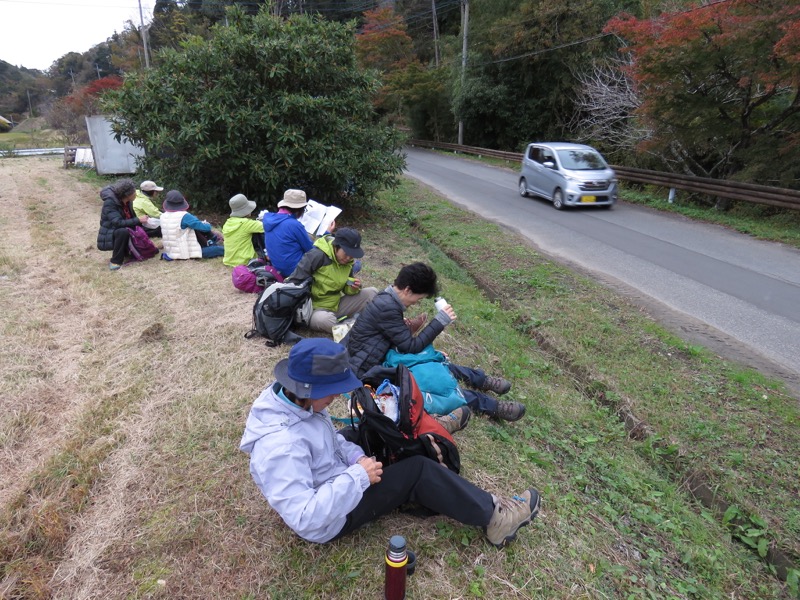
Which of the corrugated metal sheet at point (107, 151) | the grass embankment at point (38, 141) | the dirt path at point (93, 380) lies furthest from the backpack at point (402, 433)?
the grass embankment at point (38, 141)

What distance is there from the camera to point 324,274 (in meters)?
5.14

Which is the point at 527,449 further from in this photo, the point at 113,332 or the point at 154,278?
the point at 154,278

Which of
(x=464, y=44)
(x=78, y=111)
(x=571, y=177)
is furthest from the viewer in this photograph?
(x=78, y=111)

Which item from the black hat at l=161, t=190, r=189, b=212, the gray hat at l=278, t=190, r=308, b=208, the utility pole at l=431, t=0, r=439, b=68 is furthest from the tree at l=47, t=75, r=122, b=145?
the gray hat at l=278, t=190, r=308, b=208

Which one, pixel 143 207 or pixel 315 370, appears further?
pixel 143 207

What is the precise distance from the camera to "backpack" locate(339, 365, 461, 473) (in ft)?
9.70

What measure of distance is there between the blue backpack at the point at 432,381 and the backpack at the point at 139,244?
18.5 ft

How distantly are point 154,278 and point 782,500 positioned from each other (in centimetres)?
747

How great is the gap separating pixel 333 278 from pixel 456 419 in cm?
203

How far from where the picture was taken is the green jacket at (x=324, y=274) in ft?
16.5

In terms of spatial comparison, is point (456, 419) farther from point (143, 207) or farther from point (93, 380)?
point (143, 207)

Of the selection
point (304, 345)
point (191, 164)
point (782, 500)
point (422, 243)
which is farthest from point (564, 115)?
point (304, 345)

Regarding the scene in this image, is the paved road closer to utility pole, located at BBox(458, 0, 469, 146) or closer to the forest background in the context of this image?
the forest background

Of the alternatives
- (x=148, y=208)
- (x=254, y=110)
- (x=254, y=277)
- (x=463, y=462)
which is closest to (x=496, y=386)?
(x=463, y=462)
